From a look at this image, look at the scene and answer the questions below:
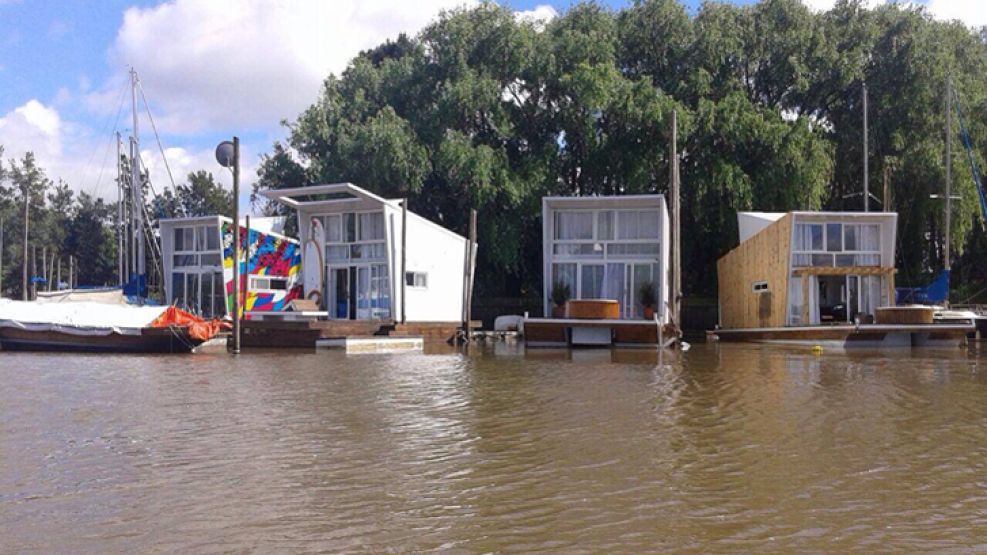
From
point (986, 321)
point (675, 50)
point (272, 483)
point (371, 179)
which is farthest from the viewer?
point (675, 50)

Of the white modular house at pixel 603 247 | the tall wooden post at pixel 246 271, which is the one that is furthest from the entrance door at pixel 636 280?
the tall wooden post at pixel 246 271

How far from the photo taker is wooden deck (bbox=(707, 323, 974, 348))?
83.0ft

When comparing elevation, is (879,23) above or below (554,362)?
above

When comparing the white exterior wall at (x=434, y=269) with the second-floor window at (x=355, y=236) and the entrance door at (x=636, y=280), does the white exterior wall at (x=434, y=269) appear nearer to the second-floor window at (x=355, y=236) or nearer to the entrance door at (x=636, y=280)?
the second-floor window at (x=355, y=236)

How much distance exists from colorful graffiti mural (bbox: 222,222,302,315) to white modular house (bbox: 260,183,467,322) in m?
1.90

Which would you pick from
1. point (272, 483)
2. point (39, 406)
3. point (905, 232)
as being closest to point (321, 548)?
point (272, 483)

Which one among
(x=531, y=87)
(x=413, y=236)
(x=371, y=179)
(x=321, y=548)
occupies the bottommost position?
(x=321, y=548)

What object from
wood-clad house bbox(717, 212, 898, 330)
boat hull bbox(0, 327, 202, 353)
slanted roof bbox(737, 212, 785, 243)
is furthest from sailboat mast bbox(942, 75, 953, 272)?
boat hull bbox(0, 327, 202, 353)

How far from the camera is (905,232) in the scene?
37625 mm

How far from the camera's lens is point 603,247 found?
2983cm

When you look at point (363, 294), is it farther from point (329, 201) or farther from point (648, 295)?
point (648, 295)

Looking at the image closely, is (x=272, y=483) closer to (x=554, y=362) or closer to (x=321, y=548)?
(x=321, y=548)

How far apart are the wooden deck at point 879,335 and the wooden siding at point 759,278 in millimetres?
1513

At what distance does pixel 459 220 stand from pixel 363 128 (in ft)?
21.1
